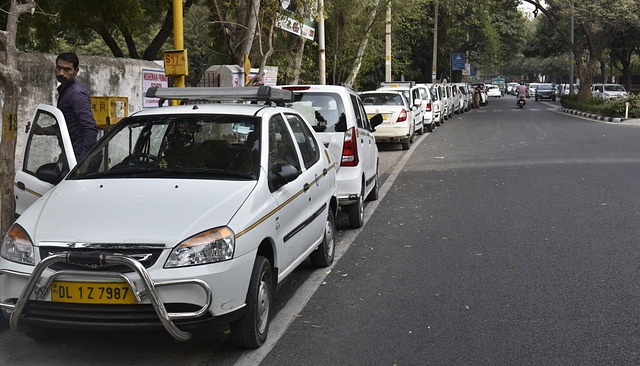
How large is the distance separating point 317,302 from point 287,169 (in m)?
1.20

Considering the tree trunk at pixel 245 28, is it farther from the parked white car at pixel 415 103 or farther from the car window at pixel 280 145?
the parked white car at pixel 415 103

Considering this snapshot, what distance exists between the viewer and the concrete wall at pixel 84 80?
11148 mm

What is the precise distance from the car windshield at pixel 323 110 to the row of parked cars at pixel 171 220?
190 centimetres

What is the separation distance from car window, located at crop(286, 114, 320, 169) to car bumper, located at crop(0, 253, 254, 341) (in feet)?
7.10

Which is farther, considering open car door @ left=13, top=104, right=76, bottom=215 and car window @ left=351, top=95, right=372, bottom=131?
car window @ left=351, top=95, right=372, bottom=131

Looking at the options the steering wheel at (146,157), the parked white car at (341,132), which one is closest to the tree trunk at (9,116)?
the steering wheel at (146,157)

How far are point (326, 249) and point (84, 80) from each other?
675 centimetres

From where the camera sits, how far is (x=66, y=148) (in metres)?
6.30

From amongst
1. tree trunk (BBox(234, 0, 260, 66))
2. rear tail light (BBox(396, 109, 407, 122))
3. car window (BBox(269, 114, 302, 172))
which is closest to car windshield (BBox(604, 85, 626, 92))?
rear tail light (BBox(396, 109, 407, 122))

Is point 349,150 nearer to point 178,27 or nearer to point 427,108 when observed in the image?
point 178,27

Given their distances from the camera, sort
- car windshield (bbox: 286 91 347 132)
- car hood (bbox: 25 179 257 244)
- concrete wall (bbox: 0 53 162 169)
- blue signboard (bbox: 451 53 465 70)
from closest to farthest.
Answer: car hood (bbox: 25 179 257 244), car windshield (bbox: 286 91 347 132), concrete wall (bbox: 0 53 162 169), blue signboard (bbox: 451 53 465 70)

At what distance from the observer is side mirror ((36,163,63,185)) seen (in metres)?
5.87

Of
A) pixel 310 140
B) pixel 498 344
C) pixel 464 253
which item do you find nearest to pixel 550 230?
pixel 464 253

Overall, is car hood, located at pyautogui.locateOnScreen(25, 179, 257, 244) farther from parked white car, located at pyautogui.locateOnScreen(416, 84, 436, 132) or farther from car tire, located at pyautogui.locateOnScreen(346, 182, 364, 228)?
parked white car, located at pyautogui.locateOnScreen(416, 84, 436, 132)
